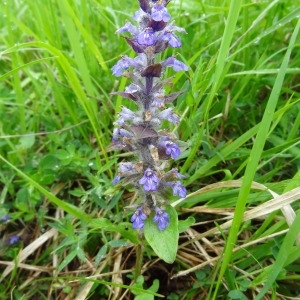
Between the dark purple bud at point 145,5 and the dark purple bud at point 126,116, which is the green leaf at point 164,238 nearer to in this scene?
the dark purple bud at point 126,116

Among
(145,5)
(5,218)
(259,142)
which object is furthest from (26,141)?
(259,142)

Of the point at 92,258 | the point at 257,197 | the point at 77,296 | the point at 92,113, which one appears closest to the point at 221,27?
the point at 92,113

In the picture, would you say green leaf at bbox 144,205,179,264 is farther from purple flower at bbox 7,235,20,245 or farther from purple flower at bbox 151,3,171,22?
purple flower at bbox 7,235,20,245

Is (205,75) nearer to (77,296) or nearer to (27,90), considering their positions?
(77,296)

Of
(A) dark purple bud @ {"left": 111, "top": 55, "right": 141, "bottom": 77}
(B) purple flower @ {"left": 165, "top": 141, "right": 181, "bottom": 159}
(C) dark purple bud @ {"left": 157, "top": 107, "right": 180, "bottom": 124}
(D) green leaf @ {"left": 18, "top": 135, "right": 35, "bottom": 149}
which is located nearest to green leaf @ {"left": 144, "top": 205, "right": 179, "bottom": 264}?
(B) purple flower @ {"left": 165, "top": 141, "right": 181, "bottom": 159}

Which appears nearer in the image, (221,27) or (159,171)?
Result: (159,171)

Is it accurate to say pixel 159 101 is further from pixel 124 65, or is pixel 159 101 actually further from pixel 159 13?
pixel 159 13
